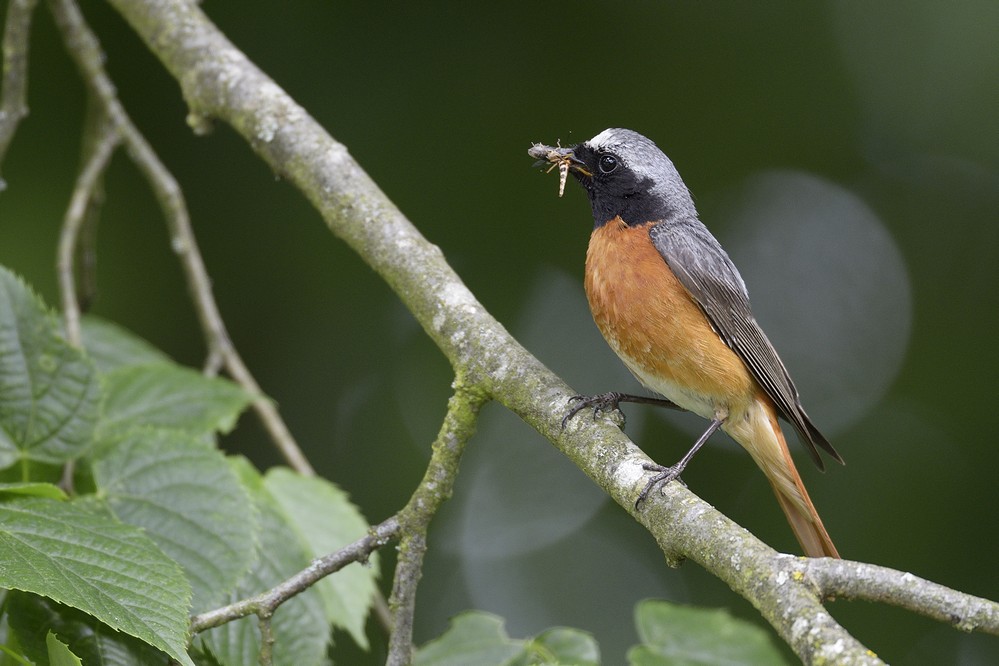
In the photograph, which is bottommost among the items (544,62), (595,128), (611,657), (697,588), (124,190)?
(611,657)

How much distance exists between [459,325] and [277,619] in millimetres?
959

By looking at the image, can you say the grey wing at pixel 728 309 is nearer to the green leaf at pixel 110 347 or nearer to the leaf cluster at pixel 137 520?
the leaf cluster at pixel 137 520

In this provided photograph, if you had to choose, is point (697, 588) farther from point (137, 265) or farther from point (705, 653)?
point (137, 265)

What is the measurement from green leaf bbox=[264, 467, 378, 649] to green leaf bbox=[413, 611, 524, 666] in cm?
27

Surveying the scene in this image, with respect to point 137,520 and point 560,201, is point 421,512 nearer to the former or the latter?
point 137,520

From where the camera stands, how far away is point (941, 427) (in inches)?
254

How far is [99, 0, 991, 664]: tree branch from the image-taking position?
1729 millimetres

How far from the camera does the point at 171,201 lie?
3.98m

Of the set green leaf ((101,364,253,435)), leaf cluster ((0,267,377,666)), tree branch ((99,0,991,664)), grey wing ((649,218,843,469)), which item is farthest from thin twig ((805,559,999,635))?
green leaf ((101,364,253,435))

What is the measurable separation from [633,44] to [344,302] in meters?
2.72

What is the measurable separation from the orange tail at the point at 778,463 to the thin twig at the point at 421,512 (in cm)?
153

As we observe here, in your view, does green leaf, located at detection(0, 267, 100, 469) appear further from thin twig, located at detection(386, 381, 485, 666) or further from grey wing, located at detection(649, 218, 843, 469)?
grey wing, located at detection(649, 218, 843, 469)

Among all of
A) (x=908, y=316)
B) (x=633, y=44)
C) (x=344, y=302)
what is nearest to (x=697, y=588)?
(x=908, y=316)

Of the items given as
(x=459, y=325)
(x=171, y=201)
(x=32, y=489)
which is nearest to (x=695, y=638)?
(x=459, y=325)
